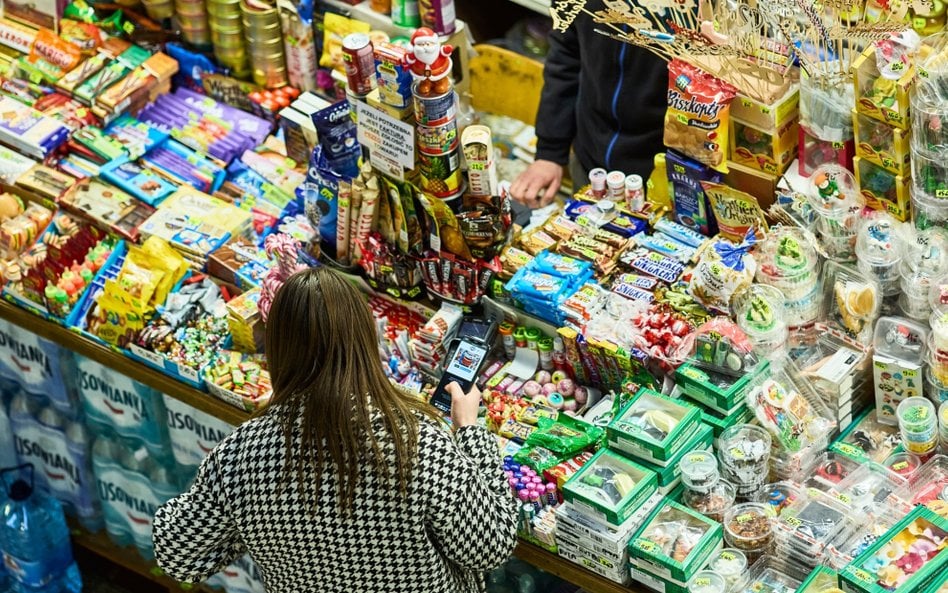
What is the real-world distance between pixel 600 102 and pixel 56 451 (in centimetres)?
236

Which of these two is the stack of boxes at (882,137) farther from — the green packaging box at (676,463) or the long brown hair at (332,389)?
the long brown hair at (332,389)

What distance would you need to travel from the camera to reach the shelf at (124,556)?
15.6 ft

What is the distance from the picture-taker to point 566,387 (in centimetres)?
370

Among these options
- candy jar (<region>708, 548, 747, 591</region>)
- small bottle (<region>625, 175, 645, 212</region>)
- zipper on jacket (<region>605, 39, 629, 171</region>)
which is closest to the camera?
candy jar (<region>708, 548, 747, 591</region>)

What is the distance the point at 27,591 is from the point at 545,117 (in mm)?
2620

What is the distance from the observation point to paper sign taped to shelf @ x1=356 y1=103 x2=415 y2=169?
363 cm

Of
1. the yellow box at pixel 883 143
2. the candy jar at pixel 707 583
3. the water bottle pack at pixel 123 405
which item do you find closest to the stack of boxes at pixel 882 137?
the yellow box at pixel 883 143

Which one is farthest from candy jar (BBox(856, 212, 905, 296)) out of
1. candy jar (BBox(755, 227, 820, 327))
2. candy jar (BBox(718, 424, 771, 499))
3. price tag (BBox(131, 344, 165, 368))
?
price tag (BBox(131, 344, 165, 368))

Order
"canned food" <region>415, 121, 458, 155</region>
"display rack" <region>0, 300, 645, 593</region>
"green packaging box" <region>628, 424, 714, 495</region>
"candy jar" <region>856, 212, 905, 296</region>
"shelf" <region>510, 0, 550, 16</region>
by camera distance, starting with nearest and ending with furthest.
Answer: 1. "green packaging box" <region>628, 424, 714, 495</region>
2. "display rack" <region>0, 300, 645, 593</region>
3. "candy jar" <region>856, 212, 905, 296</region>
4. "canned food" <region>415, 121, 458, 155</region>
5. "shelf" <region>510, 0, 550, 16</region>

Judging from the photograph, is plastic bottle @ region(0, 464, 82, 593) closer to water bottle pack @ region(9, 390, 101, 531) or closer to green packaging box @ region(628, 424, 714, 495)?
water bottle pack @ region(9, 390, 101, 531)

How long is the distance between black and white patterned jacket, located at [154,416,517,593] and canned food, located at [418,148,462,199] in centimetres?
91

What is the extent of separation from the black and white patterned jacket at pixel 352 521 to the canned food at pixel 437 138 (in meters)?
0.92

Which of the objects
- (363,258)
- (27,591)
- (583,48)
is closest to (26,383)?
(27,591)

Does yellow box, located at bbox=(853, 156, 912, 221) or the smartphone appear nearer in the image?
yellow box, located at bbox=(853, 156, 912, 221)
